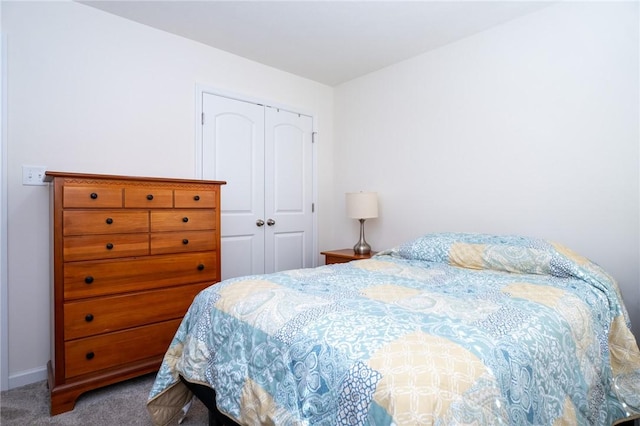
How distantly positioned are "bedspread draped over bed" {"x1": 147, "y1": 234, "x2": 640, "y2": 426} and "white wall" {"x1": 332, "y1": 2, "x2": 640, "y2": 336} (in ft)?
1.80

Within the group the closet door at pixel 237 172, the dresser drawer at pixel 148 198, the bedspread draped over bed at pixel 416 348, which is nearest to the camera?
the bedspread draped over bed at pixel 416 348

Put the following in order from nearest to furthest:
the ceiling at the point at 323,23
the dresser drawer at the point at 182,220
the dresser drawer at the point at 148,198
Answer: the dresser drawer at the point at 148,198, the dresser drawer at the point at 182,220, the ceiling at the point at 323,23

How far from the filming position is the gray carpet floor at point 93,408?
181cm

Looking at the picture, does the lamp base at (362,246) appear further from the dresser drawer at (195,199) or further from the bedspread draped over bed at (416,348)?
the dresser drawer at (195,199)

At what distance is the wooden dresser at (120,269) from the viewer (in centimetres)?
190

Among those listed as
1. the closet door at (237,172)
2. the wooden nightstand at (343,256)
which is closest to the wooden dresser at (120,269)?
the closet door at (237,172)

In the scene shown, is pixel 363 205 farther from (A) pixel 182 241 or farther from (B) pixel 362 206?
(A) pixel 182 241

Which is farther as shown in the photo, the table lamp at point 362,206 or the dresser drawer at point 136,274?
the table lamp at point 362,206

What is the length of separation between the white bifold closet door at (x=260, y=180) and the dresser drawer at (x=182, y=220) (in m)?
0.62

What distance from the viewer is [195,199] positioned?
2369 millimetres

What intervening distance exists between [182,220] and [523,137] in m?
2.42

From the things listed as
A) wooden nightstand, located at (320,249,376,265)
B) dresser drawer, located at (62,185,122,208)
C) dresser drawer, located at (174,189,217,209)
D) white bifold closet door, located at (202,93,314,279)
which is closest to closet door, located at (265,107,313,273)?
white bifold closet door, located at (202,93,314,279)

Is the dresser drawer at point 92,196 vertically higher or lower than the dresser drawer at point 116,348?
higher

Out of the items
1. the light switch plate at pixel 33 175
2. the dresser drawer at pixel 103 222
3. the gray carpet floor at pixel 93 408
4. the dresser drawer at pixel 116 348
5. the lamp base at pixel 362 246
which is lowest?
the gray carpet floor at pixel 93 408
